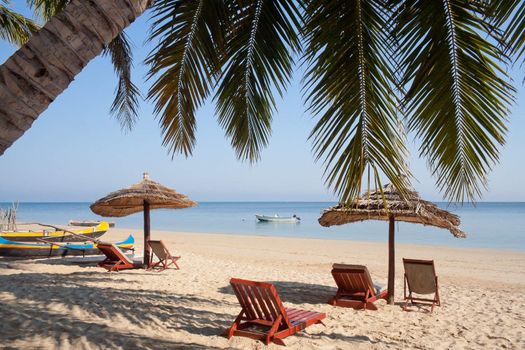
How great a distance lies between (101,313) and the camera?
5215 millimetres

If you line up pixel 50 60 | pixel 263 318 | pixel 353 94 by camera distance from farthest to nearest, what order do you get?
pixel 263 318
pixel 353 94
pixel 50 60

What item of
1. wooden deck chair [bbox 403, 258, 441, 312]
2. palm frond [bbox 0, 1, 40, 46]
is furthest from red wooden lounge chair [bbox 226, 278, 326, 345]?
palm frond [bbox 0, 1, 40, 46]

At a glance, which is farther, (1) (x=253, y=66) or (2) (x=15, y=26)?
(2) (x=15, y=26)

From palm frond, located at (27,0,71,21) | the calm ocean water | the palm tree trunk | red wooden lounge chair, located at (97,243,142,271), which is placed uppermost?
palm frond, located at (27,0,71,21)

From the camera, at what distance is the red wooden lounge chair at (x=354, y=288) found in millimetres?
6129

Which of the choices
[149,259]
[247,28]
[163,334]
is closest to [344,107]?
[247,28]

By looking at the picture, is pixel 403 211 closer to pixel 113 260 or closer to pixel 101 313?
pixel 101 313

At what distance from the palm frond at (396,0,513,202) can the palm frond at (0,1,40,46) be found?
26.0ft

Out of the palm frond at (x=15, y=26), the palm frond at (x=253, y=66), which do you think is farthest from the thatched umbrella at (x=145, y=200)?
the palm frond at (x=253, y=66)

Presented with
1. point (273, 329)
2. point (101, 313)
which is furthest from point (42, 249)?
point (273, 329)

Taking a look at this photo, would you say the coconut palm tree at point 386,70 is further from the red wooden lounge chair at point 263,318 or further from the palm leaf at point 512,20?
the red wooden lounge chair at point 263,318

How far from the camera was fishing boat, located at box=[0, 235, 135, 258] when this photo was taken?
414 inches

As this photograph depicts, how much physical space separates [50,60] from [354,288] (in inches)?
208

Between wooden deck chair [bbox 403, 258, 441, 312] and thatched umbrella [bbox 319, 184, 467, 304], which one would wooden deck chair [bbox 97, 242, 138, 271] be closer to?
thatched umbrella [bbox 319, 184, 467, 304]
